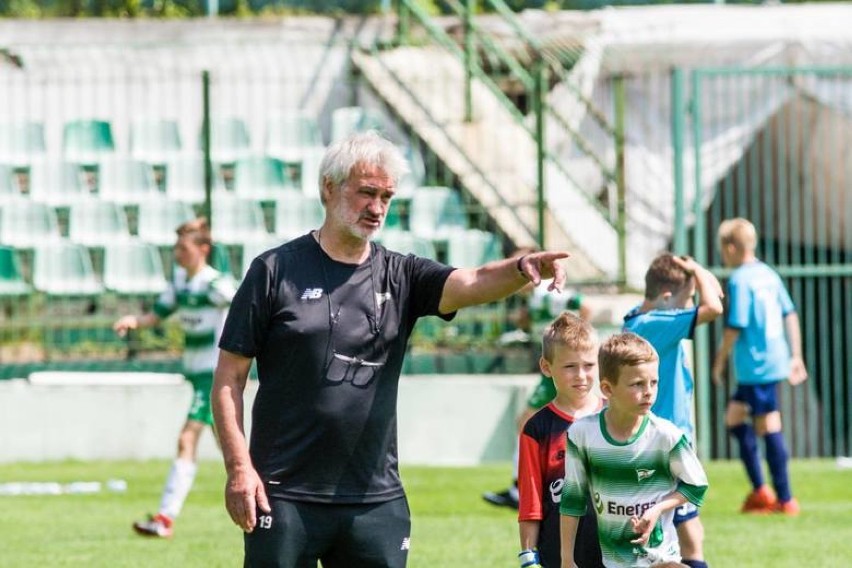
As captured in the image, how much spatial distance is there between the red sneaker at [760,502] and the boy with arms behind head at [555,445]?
544 cm

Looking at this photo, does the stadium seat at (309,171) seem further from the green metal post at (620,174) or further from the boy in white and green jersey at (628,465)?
the boy in white and green jersey at (628,465)

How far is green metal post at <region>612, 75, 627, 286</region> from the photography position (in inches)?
622

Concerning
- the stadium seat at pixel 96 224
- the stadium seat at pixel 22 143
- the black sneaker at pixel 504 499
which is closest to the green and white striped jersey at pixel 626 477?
the black sneaker at pixel 504 499

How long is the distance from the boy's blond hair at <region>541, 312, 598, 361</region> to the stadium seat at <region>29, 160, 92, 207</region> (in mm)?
11271

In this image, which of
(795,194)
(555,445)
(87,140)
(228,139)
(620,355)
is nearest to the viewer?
(620,355)

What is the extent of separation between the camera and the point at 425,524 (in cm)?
1102

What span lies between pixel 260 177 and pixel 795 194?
5.16 metres

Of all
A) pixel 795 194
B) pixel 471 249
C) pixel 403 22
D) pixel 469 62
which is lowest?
pixel 471 249

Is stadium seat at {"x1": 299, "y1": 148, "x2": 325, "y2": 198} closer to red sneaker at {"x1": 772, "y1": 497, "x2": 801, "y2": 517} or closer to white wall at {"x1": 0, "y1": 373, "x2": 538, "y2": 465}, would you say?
white wall at {"x1": 0, "y1": 373, "x2": 538, "y2": 465}

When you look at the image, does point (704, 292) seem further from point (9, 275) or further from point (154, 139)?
point (154, 139)

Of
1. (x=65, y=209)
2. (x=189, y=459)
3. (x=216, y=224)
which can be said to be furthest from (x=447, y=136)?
(x=189, y=459)

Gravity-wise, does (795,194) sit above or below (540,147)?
below

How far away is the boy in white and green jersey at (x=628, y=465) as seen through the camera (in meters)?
5.78

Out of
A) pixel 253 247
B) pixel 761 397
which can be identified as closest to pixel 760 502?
pixel 761 397
